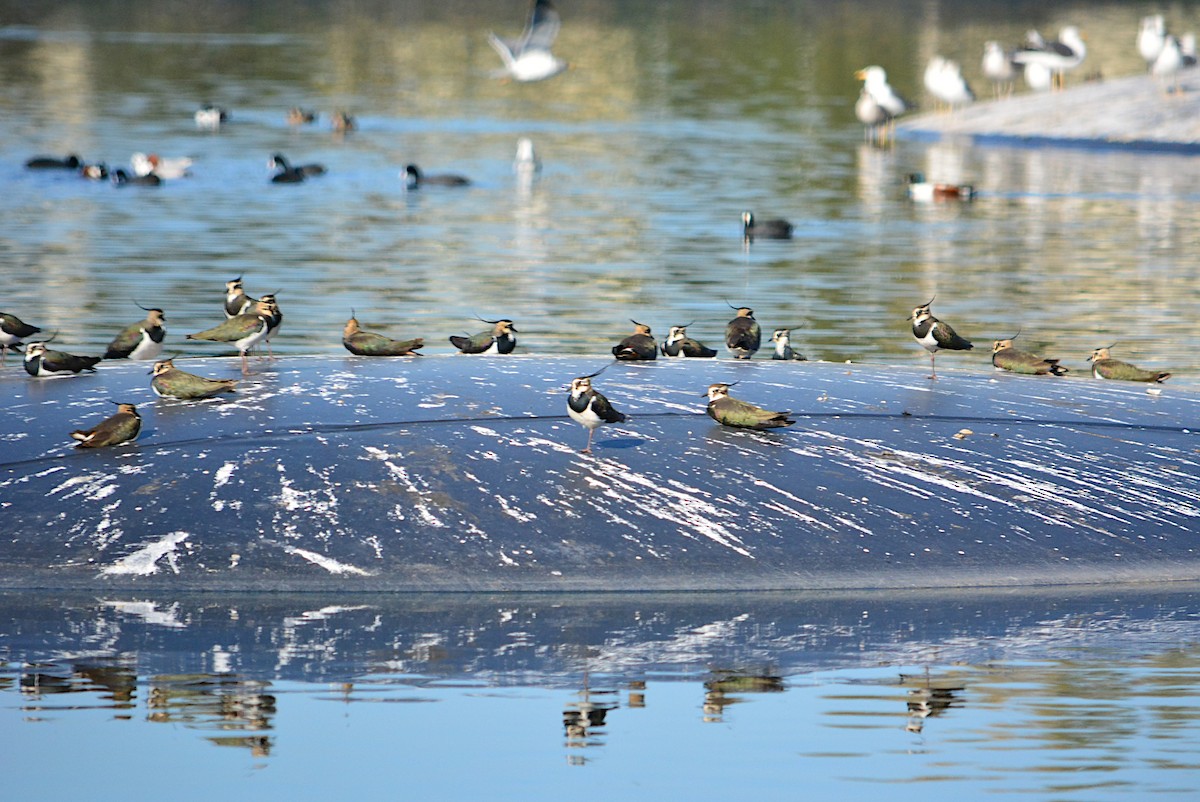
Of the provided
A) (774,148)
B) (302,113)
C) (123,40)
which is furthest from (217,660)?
(123,40)

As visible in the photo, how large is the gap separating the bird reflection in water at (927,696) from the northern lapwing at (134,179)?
3208cm

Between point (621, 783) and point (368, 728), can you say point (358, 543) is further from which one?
point (621, 783)

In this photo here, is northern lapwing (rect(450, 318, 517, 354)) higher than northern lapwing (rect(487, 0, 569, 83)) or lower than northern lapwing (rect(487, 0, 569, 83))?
lower

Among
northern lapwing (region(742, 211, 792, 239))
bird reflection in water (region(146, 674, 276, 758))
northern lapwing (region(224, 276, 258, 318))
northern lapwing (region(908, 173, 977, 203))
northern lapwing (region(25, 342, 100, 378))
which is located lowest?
bird reflection in water (region(146, 674, 276, 758))

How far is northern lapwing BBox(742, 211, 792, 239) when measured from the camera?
3241 centimetres

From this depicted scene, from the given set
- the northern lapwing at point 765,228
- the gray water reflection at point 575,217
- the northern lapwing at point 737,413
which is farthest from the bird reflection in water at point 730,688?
the northern lapwing at point 765,228

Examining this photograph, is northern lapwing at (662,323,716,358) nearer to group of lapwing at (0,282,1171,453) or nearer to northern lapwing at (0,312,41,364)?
group of lapwing at (0,282,1171,453)

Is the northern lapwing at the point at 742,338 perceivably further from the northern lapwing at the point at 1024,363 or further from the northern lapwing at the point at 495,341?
the northern lapwing at the point at 1024,363

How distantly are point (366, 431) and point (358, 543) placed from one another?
1.16m

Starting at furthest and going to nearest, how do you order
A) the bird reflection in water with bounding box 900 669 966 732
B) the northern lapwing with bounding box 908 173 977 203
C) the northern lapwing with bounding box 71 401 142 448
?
1. the northern lapwing with bounding box 908 173 977 203
2. the northern lapwing with bounding box 71 401 142 448
3. the bird reflection in water with bounding box 900 669 966 732

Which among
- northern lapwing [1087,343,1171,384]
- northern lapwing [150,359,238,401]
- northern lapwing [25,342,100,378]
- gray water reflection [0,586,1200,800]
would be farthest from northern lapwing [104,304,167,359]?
northern lapwing [1087,343,1171,384]

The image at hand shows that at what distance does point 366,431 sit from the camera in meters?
12.3

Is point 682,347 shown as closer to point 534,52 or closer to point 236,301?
point 236,301

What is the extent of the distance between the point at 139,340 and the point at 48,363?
0.98 m
